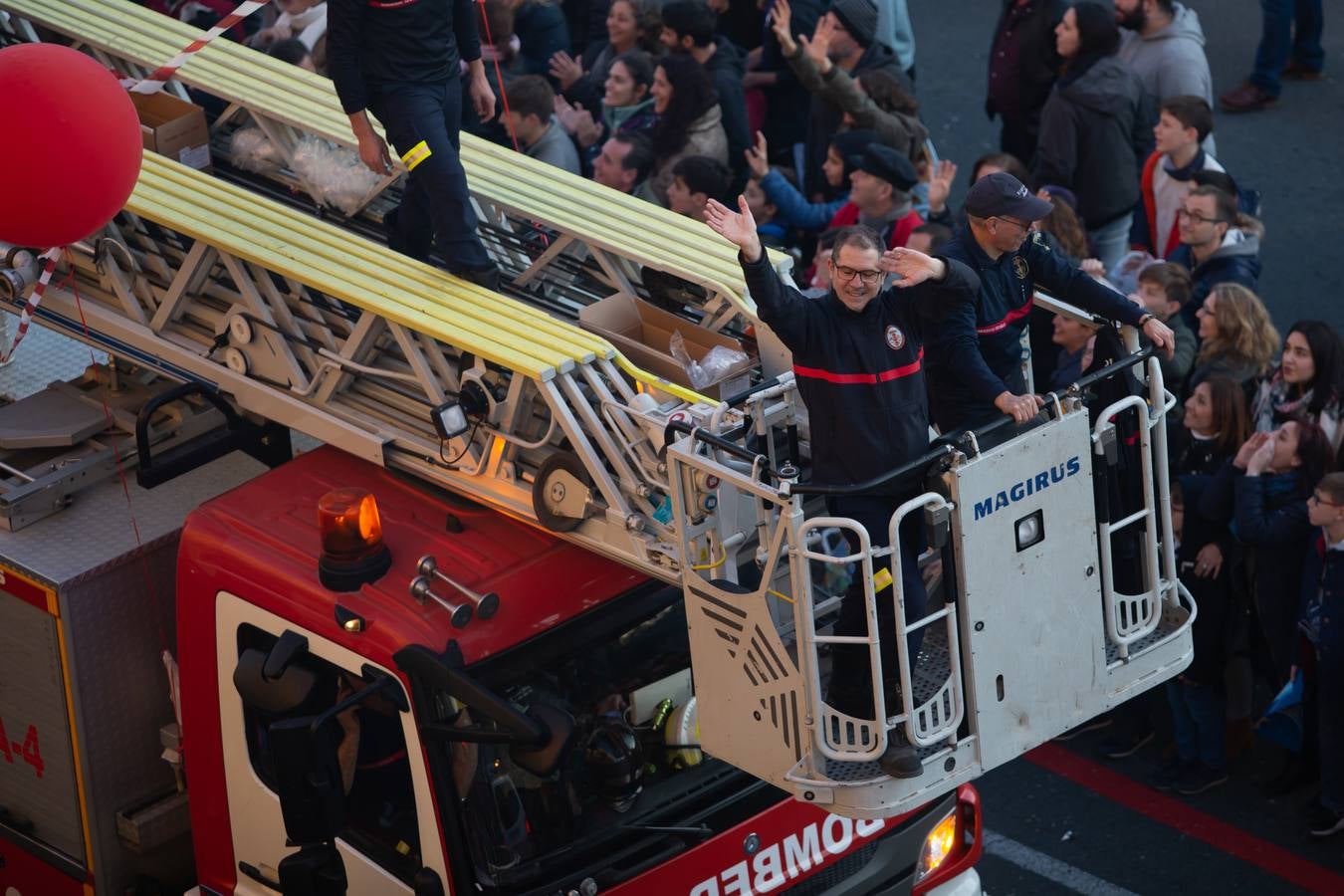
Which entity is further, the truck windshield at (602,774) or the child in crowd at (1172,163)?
the child in crowd at (1172,163)

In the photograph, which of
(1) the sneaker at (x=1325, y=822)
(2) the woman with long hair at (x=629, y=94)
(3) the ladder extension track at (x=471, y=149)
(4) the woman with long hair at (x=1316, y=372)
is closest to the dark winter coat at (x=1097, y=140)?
(2) the woman with long hair at (x=629, y=94)

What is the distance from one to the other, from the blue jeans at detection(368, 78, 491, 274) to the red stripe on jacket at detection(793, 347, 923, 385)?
5.16 ft

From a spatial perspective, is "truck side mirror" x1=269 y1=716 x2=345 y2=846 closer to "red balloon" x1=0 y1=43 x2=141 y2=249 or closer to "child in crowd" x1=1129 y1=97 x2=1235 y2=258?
"red balloon" x1=0 y1=43 x2=141 y2=249

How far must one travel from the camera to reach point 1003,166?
1084cm

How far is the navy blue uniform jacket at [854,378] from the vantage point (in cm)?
575

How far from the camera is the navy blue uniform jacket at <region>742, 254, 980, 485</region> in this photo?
5.75m

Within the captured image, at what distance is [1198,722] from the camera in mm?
9180

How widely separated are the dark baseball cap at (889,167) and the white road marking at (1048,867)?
3660 mm

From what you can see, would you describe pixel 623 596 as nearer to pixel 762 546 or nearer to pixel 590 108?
pixel 762 546

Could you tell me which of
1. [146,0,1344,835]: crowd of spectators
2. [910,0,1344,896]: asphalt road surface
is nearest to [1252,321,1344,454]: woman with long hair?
[146,0,1344,835]: crowd of spectators

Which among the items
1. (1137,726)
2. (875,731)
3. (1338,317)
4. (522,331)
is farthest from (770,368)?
(1338,317)

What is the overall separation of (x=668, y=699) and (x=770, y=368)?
128 centimetres

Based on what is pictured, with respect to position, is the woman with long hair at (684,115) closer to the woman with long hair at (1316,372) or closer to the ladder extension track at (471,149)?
the ladder extension track at (471,149)

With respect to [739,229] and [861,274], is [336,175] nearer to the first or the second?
[739,229]
